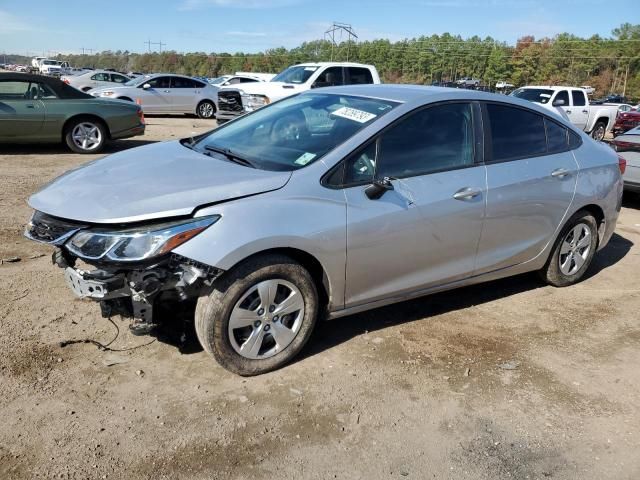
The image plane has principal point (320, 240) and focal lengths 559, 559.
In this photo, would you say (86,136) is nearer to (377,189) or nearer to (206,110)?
(377,189)

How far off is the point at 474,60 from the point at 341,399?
91105 millimetres

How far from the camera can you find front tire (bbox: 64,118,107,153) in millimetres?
10398

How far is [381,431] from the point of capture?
2975 millimetres

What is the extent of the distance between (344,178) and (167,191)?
1.06 meters

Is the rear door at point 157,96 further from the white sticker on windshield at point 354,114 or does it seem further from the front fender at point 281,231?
the front fender at point 281,231

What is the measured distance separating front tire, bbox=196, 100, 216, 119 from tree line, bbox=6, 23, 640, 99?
4606cm

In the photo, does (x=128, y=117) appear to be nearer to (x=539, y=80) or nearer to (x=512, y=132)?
(x=512, y=132)

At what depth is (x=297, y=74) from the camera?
14281mm

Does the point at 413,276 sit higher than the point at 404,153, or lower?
lower

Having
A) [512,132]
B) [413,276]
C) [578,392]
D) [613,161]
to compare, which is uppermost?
[512,132]

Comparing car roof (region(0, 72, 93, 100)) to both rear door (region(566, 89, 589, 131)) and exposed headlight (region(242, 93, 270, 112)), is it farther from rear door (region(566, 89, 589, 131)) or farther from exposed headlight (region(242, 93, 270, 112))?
rear door (region(566, 89, 589, 131))

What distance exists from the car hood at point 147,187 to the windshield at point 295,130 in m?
0.23

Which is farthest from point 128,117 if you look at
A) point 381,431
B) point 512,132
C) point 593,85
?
point 593,85

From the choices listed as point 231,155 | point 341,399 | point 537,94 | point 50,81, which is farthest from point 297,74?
point 341,399
